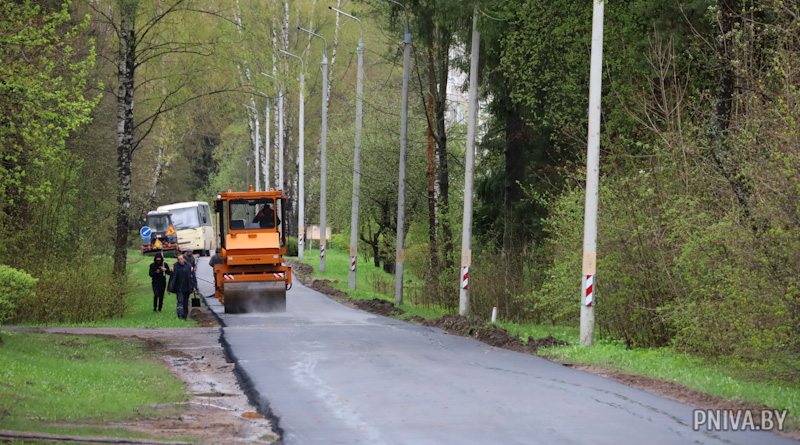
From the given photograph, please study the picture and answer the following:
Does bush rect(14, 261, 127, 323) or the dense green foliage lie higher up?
the dense green foliage

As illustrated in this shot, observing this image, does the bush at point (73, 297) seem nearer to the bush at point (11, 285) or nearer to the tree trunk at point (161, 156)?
the bush at point (11, 285)

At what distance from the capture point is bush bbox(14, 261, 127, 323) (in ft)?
97.4

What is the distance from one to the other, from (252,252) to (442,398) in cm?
2038

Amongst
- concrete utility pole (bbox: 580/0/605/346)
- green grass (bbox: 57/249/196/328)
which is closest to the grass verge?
concrete utility pole (bbox: 580/0/605/346)

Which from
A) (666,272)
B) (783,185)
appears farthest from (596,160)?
(783,185)

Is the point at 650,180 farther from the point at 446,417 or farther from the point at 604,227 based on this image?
the point at 446,417

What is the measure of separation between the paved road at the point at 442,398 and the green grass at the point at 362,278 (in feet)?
38.3

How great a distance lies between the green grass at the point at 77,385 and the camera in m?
13.1

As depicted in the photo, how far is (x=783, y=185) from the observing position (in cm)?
1520

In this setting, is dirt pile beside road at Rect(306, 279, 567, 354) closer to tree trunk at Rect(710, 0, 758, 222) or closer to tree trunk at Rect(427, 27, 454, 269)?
tree trunk at Rect(427, 27, 454, 269)

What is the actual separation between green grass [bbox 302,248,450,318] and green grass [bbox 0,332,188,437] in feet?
43.4

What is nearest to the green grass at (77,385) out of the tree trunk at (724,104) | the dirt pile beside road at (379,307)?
the tree trunk at (724,104)

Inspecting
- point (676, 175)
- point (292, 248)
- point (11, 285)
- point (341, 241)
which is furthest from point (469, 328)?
point (292, 248)

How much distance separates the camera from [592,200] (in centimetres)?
2184
